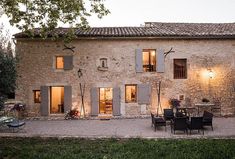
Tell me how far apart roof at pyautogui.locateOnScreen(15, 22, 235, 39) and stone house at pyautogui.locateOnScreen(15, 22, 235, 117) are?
0.06 metres

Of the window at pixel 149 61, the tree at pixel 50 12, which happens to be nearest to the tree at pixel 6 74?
the tree at pixel 50 12

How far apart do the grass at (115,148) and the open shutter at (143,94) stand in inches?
266

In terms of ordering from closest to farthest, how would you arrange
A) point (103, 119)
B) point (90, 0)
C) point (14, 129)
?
point (90, 0), point (14, 129), point (103, 119)

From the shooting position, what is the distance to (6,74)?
39.4 feet

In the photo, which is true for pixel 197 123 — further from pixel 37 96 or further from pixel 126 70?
pixel 37 96

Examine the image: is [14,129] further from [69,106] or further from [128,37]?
[128,37]

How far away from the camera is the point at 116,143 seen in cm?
1195

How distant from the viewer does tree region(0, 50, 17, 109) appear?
11906 mm

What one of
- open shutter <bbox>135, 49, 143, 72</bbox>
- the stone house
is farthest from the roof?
open shutter <bbox>135, 49, 143, 72</bbox>

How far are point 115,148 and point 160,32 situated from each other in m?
10.5

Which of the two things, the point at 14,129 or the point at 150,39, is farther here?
the point at 150,39

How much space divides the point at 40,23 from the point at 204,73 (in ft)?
35.8

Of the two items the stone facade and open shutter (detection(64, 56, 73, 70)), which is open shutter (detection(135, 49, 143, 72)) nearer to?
the stone facade

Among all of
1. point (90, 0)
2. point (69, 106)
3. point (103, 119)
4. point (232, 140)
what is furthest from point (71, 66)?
point (232, 140)
